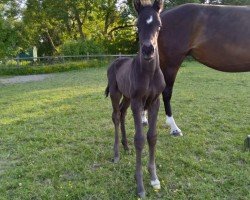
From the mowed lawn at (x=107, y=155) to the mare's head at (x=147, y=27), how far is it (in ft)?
4.79

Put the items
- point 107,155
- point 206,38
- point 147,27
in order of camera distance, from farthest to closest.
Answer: point 206,38
point 107,155
point 147,27

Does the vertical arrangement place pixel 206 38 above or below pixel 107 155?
above

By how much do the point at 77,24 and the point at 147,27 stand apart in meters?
28.4

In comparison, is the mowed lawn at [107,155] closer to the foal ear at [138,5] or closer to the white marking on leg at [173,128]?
the white marking on leg at [173,128]

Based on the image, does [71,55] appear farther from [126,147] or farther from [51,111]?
[126,147]

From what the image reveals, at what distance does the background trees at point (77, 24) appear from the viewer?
75.8 feet

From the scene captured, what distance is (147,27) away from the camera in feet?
8.23

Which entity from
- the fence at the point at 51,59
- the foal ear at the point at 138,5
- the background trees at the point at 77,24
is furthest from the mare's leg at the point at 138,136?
the background trees at the point at 77,24

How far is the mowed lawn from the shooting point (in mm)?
3014

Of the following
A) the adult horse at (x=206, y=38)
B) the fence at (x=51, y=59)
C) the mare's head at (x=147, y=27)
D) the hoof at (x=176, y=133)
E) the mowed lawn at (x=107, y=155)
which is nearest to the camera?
the mare's head at (x=147, y=27)

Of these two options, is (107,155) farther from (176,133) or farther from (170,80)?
(170,80)

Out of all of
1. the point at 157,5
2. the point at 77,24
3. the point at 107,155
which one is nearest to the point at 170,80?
the point at 107,155

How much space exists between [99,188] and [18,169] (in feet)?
3.80

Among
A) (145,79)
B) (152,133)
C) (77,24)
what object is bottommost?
(152,133)
